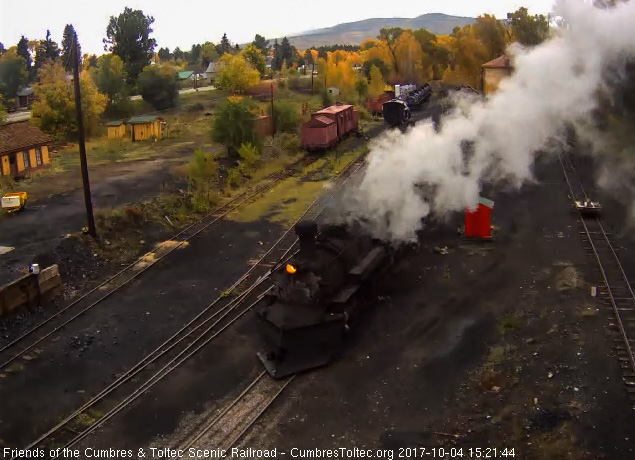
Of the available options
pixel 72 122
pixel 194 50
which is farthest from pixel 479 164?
pixel 194 50

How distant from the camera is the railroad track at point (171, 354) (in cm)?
1172

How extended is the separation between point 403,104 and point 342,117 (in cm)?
676

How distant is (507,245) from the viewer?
68.3 feet

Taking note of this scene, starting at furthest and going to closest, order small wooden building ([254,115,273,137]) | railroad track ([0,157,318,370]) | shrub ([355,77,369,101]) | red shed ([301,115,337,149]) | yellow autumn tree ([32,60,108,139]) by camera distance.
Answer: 1. shrub ([355,77,369,101])
2. yellow autumn tree ([32,60,108,139])
3. small wooden building ([254,115,273,137])
4. red shed ([301,115,337,149])
5. railroad track ([0,157,318,370])

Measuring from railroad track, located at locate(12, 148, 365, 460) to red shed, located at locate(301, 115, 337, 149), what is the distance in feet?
63.0

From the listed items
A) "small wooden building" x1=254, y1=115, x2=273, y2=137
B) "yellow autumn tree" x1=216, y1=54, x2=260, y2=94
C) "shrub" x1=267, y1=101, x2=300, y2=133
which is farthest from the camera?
"yellow autumn tree" x1=216, y1=54, x2=260, y2=94

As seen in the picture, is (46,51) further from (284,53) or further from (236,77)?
(284,53)

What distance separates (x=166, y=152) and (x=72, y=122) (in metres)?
9.03

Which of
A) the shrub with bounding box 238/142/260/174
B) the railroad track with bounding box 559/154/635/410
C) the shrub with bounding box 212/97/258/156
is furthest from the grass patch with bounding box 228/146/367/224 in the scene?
the railroad track with bounding box 559/154/635/410

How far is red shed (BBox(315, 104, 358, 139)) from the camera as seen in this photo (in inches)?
1674

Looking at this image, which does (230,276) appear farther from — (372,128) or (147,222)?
(372,128)

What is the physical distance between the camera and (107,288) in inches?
739

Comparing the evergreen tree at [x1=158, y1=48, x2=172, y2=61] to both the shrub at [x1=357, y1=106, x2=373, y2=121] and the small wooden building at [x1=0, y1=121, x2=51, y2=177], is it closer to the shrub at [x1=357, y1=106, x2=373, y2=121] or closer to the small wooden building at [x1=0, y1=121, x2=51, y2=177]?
the shrub at [x1=357, y1=106, x2=373, y2=121]

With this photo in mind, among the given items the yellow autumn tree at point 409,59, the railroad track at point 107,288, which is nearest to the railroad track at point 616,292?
the railroad track at point 107,288
